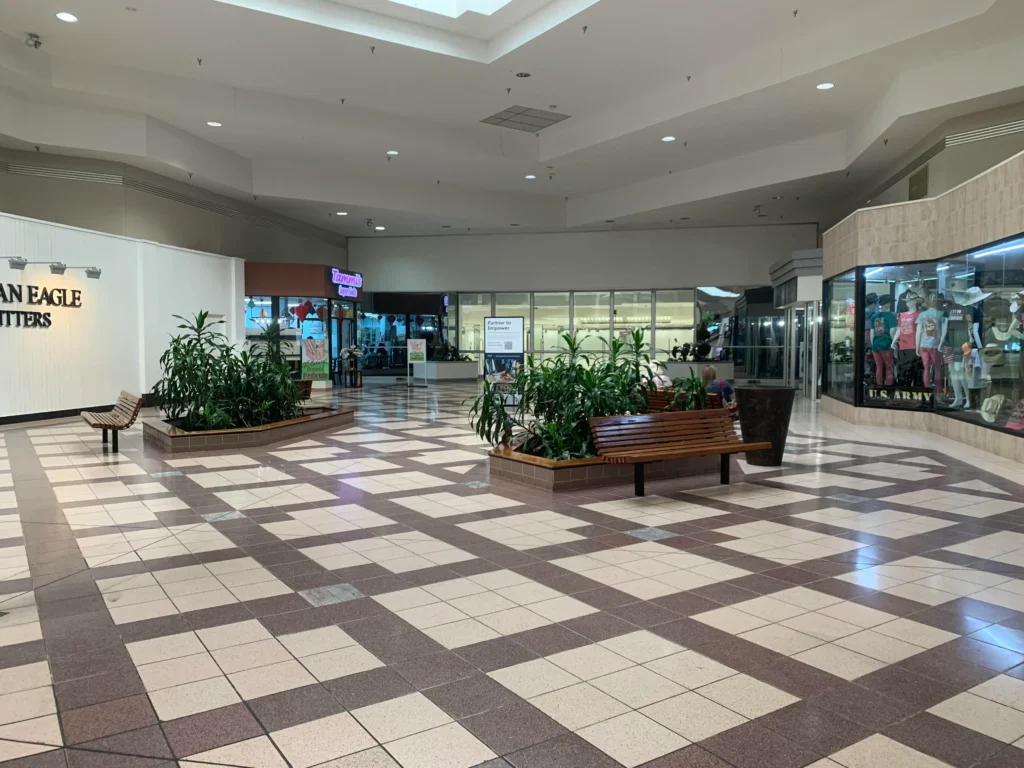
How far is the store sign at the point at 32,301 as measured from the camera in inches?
445

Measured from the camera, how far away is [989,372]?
9359 millimetres

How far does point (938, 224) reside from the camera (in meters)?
10.9

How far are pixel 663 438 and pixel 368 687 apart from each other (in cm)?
426

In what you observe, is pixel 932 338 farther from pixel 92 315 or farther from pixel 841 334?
pixel 92 315

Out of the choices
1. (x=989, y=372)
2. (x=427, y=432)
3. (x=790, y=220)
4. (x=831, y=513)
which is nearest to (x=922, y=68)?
(x=989, y=372)

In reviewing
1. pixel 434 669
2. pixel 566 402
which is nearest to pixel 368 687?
pixel 434 669

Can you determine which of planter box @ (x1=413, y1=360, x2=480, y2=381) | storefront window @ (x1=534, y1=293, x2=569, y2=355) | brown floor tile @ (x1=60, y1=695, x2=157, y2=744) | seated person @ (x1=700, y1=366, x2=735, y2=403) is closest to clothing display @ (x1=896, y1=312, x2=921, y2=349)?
seated person @ (x1=700, y1=366, x2=735, y2=403)

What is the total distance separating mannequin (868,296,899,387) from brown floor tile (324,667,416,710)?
11148mm

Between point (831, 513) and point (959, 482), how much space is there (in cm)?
221

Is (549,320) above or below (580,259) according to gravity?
below

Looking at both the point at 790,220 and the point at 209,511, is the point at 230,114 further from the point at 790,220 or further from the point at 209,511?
the point at 790,220

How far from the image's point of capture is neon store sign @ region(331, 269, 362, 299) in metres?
20.1

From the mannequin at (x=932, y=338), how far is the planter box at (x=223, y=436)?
29.6 feet

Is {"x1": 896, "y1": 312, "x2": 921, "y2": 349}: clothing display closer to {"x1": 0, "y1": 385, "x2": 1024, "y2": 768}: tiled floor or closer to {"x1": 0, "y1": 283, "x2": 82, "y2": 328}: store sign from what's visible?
{"x1": 0, "y1": 385, "x2": 1024, "y2": 768}: tiled floor
